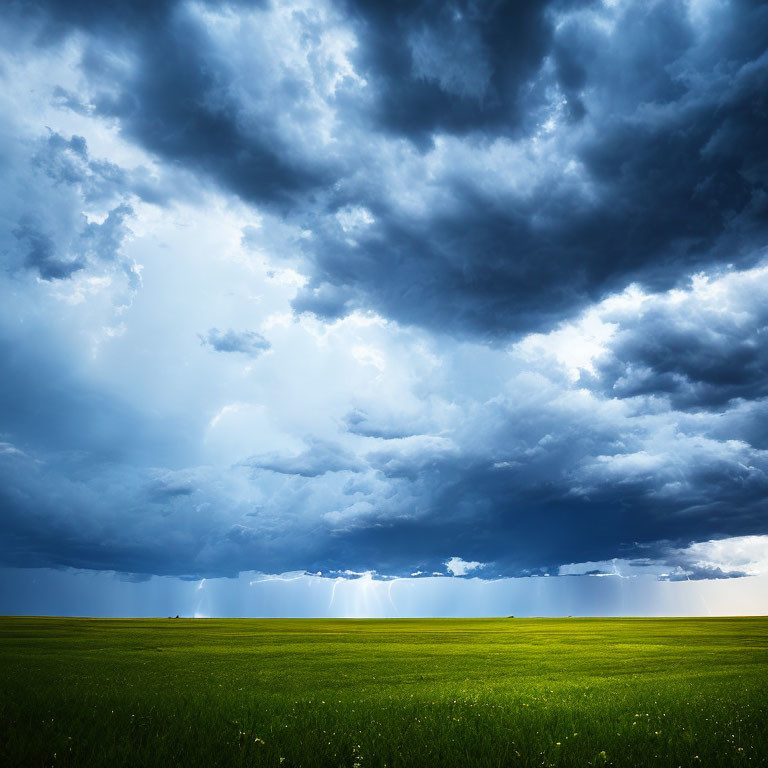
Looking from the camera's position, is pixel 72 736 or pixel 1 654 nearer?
pixel 72 736

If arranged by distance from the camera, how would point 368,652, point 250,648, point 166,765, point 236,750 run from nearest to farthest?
1. point 166,765
2. point 236,750
3. point 368,652
4. point 250,648

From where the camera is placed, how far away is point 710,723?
44.3 feet

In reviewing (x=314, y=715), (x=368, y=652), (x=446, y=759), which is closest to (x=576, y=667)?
(x=368, y=652)

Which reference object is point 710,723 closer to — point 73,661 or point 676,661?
point 676,661

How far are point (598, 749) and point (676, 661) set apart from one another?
3619 centimetres

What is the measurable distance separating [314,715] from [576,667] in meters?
29.2

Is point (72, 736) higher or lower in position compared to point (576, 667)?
higher

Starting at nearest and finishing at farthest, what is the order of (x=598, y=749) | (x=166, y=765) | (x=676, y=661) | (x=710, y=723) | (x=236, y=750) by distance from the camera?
1. (x=166, y=765)
2. (x=236, y=750)
3. (x=598, y=749)
4. (x=710, y=723)
5. (x=676, y=661)

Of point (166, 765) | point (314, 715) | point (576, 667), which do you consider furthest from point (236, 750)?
point (576, 667)

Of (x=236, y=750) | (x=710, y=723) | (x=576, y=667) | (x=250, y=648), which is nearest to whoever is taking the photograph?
(x=236, y=750)

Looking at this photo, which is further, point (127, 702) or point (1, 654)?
point (1, 654)

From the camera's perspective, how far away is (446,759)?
998 cm

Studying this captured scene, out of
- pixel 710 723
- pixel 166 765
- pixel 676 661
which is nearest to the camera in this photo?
pixel 166 765

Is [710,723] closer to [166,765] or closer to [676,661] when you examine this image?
[166,765]
